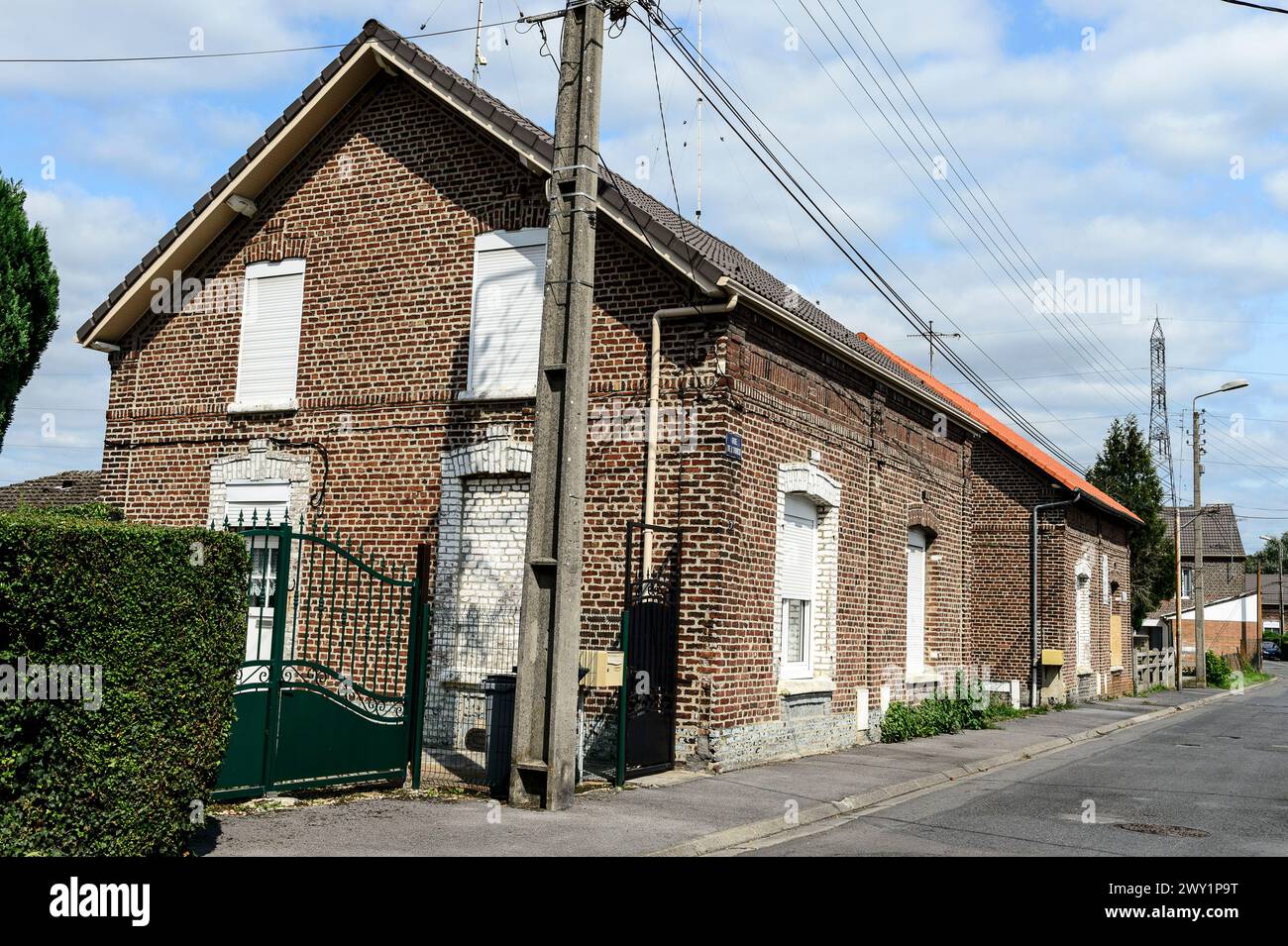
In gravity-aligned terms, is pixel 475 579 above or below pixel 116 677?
above

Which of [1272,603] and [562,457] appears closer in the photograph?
[562,457]

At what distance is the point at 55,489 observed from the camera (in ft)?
86.9

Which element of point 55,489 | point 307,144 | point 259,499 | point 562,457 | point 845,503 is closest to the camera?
point 562,457

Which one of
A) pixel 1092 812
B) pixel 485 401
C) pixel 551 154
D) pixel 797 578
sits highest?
pixel 551 154

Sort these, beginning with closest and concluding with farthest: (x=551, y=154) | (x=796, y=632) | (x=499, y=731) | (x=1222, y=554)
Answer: (x=499, y=731) → (x=551, y=154) → (x=796, y=632) → (x=1222, y=554)

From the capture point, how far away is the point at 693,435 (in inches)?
504

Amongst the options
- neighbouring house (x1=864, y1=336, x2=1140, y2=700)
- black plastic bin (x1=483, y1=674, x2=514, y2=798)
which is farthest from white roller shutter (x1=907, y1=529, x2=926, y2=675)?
black plastic bin (x1=483, y1=674, x2=514, y2=798)

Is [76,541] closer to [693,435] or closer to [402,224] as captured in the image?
[693,435]

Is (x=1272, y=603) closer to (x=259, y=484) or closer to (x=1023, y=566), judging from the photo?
(x=1023, y=566)

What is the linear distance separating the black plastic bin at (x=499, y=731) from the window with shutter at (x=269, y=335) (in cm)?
632

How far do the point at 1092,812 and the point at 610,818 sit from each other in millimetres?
4734

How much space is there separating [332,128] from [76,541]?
10459 millimetres

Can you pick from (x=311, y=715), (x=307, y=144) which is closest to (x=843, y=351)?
(x=307, y=144)

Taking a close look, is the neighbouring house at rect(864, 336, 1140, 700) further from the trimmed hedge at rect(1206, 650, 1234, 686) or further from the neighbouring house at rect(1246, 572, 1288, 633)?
the neighbouring house at rect(1246, 572, 1288, 633)
